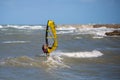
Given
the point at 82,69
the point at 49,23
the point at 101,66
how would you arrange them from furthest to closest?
the point at 49,23
the point at 101,66
the point at 82,69

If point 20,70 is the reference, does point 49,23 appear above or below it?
above

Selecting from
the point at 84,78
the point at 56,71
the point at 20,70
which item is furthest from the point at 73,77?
the point at 20,70

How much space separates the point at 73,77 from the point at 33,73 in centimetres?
176

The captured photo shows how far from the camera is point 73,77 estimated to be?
10.8 m

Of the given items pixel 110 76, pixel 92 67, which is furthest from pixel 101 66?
pixel 110 76

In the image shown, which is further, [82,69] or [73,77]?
[82,69]

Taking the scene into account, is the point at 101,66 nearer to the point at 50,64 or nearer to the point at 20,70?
the point at 50,64

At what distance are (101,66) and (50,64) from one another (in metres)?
2.71

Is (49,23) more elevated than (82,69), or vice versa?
(49,23)

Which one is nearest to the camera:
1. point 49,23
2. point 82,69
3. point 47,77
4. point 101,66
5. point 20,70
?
point 47,77

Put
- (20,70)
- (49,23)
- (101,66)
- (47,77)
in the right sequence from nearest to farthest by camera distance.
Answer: (47,77) → (20,70) → (101,66) → (49,23)

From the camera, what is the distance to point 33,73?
11.3 m

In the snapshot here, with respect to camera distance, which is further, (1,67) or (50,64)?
(50,64)

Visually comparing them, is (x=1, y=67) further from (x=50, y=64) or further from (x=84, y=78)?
(x=84, y=78)
